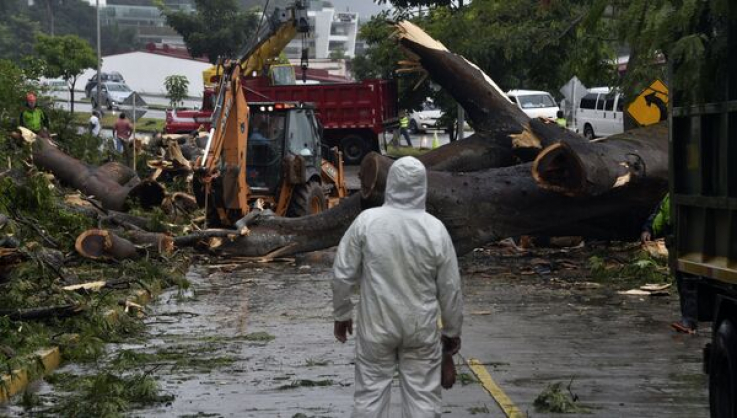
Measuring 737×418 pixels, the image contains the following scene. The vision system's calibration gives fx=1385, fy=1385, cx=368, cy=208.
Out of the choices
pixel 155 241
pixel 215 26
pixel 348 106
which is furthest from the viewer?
pixel 215 26

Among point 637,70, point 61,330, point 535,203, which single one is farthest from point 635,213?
point 61,330

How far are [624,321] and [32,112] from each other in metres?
16.6

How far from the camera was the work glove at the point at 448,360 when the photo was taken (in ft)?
25.8

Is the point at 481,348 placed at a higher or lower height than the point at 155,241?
lower

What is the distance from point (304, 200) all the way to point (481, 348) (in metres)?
10.6

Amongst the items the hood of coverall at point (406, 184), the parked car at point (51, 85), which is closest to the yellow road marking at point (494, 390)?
the hood of coverall at point (406, 184)

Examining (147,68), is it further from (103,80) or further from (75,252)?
(75,252)

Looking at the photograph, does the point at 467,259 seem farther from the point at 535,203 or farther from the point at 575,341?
the point at 575,341

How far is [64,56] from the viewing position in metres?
70.3

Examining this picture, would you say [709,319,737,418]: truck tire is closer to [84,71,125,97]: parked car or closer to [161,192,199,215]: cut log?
[161,192,199,215]: cut log

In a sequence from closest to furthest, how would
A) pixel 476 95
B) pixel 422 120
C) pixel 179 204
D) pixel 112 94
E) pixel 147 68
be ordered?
pixel 476 95 → pixel 179 204 → pixel 422 120 → pixel 112 94 → pixel 147 68

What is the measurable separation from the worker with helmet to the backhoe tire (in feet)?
22.3

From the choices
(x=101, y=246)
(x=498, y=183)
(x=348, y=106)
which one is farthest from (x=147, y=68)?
(x=498, y=183)

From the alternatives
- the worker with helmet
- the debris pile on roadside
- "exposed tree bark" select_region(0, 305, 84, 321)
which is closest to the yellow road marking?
the debris pile on roadside
